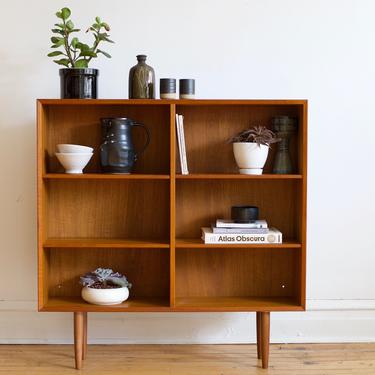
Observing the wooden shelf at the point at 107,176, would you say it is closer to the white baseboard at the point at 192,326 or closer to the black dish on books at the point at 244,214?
the black dish on books at the point at 244,214

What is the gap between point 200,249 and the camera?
3027 mm

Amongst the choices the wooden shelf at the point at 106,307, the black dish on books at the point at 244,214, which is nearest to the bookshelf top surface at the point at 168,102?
the black dish on books at the point at 244,214

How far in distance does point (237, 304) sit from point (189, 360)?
0.35 m

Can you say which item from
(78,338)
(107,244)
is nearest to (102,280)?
(107,244)

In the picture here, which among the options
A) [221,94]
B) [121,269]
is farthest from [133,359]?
[221,94]

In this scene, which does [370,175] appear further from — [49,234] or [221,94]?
[49,234]

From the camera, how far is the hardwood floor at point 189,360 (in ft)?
9.19

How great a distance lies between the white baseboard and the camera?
3.17 meters

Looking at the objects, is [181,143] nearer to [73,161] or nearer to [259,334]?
[73,161]

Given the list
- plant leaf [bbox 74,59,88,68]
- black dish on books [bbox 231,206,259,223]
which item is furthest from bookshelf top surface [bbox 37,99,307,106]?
black dish on books [bbox 231,206,259,223]

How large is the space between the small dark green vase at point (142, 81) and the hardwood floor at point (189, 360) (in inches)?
46.3

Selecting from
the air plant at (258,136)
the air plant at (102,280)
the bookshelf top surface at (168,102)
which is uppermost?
the bookshelf top surface at (168,102)

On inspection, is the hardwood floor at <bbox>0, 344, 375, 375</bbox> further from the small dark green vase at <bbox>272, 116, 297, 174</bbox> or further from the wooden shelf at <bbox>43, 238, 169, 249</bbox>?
the small dark green vase at <bbox>272, 116, 297, 174</bbox>

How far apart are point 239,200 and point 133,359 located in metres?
0.87
